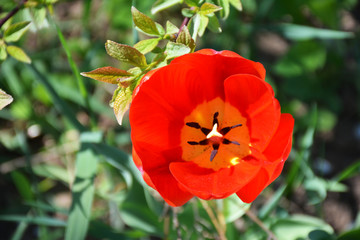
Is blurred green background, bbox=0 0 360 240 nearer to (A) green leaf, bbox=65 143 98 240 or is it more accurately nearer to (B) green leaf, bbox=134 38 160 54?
(A) green leaf, bbox=65 143 98 240

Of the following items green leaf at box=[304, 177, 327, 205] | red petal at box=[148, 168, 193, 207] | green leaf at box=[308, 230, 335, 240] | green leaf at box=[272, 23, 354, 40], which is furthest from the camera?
green leaf at box=[272, 23, 354, 40]

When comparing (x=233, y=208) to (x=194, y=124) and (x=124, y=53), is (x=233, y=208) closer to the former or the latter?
(x=194, y=124)

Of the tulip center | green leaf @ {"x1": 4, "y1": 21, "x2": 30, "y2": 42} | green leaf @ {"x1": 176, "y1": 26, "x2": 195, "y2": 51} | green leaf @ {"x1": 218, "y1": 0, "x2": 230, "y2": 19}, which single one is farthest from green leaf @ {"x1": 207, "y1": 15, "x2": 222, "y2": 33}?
green leaf @ {"x1": 4, "y1": 21, "x2": 30, "y2": 42}

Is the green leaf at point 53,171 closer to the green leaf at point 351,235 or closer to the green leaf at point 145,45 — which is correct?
the green leaf at point 145,45

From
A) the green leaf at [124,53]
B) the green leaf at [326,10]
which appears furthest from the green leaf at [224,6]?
the green leaf at [326,10]

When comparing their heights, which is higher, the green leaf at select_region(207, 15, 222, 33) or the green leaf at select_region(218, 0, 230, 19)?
the green leaf at select_region(218, 0, 230, 19)

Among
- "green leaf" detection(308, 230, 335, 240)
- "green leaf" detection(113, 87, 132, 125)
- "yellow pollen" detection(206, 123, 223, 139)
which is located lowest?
"green leaf" detection(308, 230, 335, 240)

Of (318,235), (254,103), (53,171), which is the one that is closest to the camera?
(254,103)

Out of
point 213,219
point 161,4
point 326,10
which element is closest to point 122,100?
point 161,4
